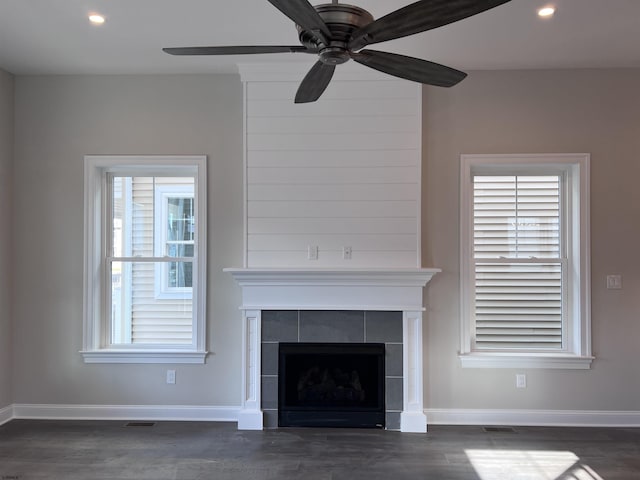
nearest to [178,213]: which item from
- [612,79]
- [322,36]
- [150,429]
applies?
[150,429]

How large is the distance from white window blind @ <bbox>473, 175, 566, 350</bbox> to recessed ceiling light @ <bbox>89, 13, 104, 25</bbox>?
2.98 meters

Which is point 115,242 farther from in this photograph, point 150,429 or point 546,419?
point 546,419

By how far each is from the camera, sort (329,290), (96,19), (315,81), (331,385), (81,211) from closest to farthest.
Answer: (315,81)
(96,19)
(329,290)
(331,385)
(81,211)

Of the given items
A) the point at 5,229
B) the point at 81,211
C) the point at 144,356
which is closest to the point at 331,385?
Answer: the point at 144,356

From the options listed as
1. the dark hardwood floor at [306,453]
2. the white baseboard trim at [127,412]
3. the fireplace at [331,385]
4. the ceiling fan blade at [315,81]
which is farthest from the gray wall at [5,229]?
the ceiling fan blade at [315,81]

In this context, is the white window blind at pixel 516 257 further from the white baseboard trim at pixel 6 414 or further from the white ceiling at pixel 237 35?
the white baseboard trim at pixel 6 414

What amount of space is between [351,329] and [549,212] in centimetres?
192

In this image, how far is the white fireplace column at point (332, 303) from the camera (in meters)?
3.42

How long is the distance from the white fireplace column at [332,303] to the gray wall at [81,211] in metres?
0.23

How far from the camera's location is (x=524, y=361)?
356 cm

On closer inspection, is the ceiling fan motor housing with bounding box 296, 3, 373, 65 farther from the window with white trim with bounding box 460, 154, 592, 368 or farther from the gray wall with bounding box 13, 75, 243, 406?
the window with white trim with bounding box 460, 154, 592, 368

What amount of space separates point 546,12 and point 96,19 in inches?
110

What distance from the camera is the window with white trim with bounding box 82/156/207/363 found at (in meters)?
3.78

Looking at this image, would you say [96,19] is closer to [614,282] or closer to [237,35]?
[237,35]
